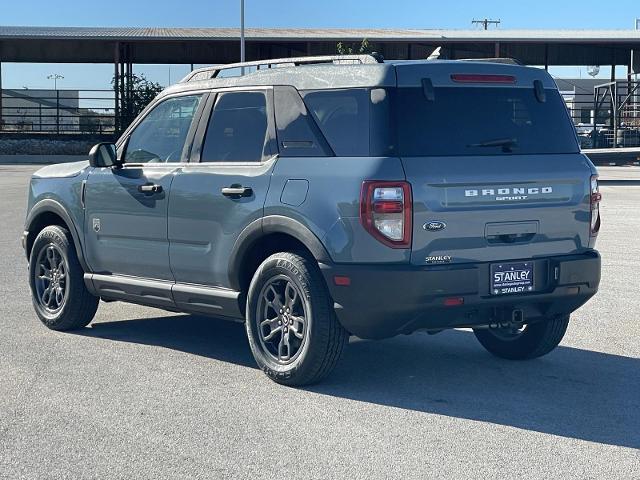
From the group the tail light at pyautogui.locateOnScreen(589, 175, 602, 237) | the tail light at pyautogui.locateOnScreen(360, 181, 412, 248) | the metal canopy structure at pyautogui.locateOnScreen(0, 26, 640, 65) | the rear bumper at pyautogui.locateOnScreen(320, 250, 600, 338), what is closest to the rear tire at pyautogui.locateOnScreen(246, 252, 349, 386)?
the rear bumper at pyautogui.locateOnScreen(320, 250, 600, 338)

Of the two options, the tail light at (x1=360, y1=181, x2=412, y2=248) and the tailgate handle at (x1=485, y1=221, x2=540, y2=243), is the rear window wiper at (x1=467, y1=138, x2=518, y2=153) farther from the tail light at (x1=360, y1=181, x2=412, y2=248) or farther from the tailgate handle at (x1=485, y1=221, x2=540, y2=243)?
the tail light at (x1=360, y1=181, x2=412, y2=248)

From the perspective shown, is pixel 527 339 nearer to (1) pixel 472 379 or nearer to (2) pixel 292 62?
(1) pixel 472 379

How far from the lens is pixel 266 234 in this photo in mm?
6336

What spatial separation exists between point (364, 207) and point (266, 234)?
33.2 inches

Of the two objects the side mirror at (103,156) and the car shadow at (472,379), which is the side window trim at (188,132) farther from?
the car shadow at (472,379)

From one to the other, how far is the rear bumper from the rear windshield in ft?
2.30

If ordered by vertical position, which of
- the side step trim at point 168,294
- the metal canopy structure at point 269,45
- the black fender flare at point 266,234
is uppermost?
the metal canopy structure at point 269,45

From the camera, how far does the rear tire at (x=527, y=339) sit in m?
6.89

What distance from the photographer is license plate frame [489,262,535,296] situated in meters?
5.98

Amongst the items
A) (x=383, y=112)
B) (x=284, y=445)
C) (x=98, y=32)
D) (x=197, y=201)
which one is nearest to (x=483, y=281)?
(x=383, y=112)

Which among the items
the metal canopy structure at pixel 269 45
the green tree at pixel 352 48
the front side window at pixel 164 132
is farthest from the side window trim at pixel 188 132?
the metal canopy structure at pixel 269 45

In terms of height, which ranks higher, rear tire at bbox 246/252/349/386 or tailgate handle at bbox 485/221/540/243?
tailgate handle at bbox 485/221/540/243

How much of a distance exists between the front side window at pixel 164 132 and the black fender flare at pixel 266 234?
101 centimetres

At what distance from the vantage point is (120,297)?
7.59 metres
